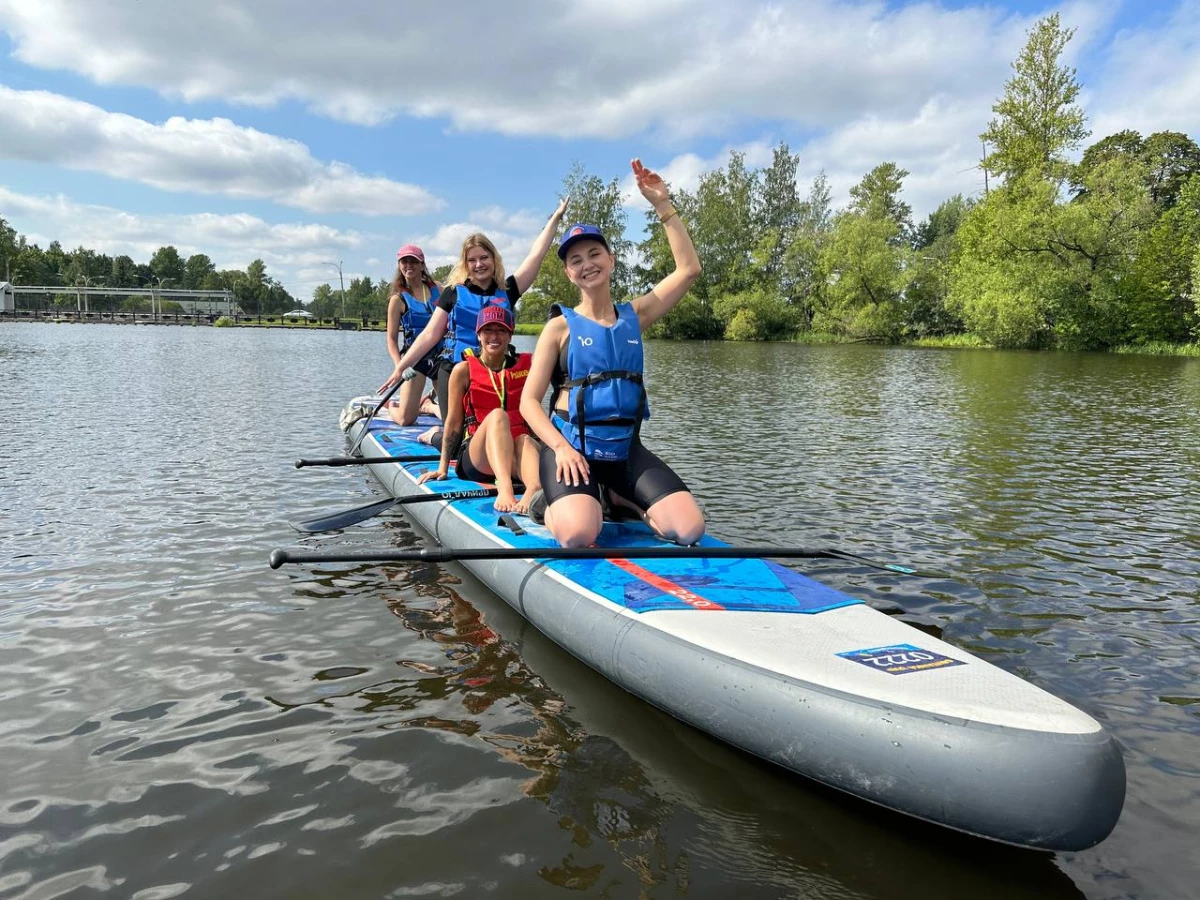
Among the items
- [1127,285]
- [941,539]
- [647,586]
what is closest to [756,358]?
[1127,285]

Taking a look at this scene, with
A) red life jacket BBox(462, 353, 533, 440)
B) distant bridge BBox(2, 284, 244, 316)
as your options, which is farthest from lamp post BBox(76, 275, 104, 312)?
red life jacket BBox(462, 353, 533, 440)

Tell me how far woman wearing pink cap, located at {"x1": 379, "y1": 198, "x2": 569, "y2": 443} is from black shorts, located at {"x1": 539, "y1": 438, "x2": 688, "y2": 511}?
7.35 feet

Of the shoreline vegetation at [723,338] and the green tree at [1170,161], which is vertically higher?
the green tree at [1170,161]

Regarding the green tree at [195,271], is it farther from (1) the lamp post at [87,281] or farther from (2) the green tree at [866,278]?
(2) the green tree at [866,278]

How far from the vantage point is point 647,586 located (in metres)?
4.06

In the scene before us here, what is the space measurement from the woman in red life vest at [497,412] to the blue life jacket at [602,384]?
0.82 m

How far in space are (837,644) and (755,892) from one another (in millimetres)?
1083

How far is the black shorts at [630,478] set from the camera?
191 inches

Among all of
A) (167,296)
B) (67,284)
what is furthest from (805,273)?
(67,284)

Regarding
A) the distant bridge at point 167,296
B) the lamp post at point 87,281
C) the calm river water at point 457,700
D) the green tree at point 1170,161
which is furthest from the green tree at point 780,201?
the lamp post at point 87,281

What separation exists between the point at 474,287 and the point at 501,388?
155 cm

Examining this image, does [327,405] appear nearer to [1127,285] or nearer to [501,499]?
[501,499]

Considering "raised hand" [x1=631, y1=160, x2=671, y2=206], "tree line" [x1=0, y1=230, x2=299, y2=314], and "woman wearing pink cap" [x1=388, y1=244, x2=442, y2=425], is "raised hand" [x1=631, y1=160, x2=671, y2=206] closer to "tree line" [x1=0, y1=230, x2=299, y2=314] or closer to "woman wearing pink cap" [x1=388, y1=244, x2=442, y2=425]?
"woman wearing pink cap" [x1=388, y1=244, x2=442, y2=425]

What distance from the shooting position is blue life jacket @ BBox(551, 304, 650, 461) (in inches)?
187
